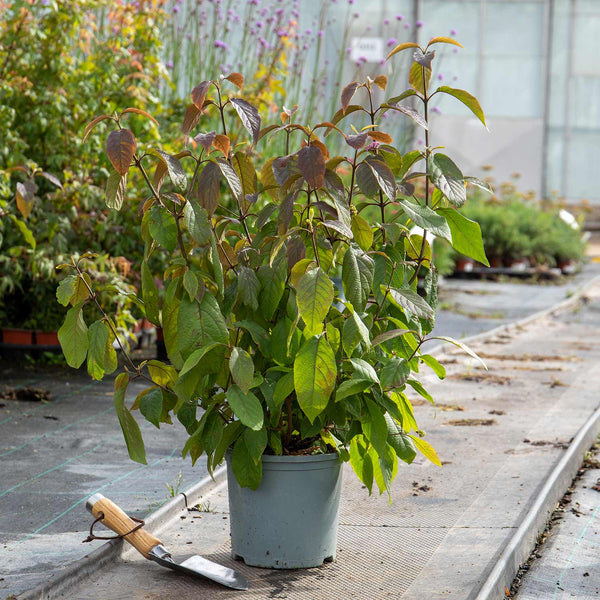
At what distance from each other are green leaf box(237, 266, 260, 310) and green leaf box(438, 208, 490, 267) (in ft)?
1.81

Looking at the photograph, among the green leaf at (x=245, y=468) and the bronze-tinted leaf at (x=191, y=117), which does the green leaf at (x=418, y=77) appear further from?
the green leaf at (x=245, y=468)

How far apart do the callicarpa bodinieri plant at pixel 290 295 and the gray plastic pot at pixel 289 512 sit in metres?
0.07

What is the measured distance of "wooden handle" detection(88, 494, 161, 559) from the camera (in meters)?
2.54

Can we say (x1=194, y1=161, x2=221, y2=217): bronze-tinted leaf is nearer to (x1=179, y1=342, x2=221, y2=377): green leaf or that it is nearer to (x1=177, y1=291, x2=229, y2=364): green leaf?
(x1=177, y1=291, x2=229, y2=364): green leaf

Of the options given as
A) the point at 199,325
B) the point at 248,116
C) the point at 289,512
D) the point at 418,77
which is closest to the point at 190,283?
the point at 199,325

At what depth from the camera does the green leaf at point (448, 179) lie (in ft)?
7.47

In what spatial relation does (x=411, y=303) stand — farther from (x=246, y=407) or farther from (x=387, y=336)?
(x=246, y=407)

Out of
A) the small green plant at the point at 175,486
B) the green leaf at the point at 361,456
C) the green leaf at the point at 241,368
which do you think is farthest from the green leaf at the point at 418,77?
the small green plant at the point at 175,486

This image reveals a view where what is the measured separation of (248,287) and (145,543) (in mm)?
809

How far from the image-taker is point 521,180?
17297 millimetres

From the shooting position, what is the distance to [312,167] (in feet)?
7.15

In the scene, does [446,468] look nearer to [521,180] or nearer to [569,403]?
[569,403]

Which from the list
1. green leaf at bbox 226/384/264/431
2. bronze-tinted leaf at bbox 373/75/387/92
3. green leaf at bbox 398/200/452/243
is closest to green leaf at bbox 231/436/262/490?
green leaf at bbox 226/384/264/431

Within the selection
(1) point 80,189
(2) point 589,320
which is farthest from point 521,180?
(1) point 80,189
